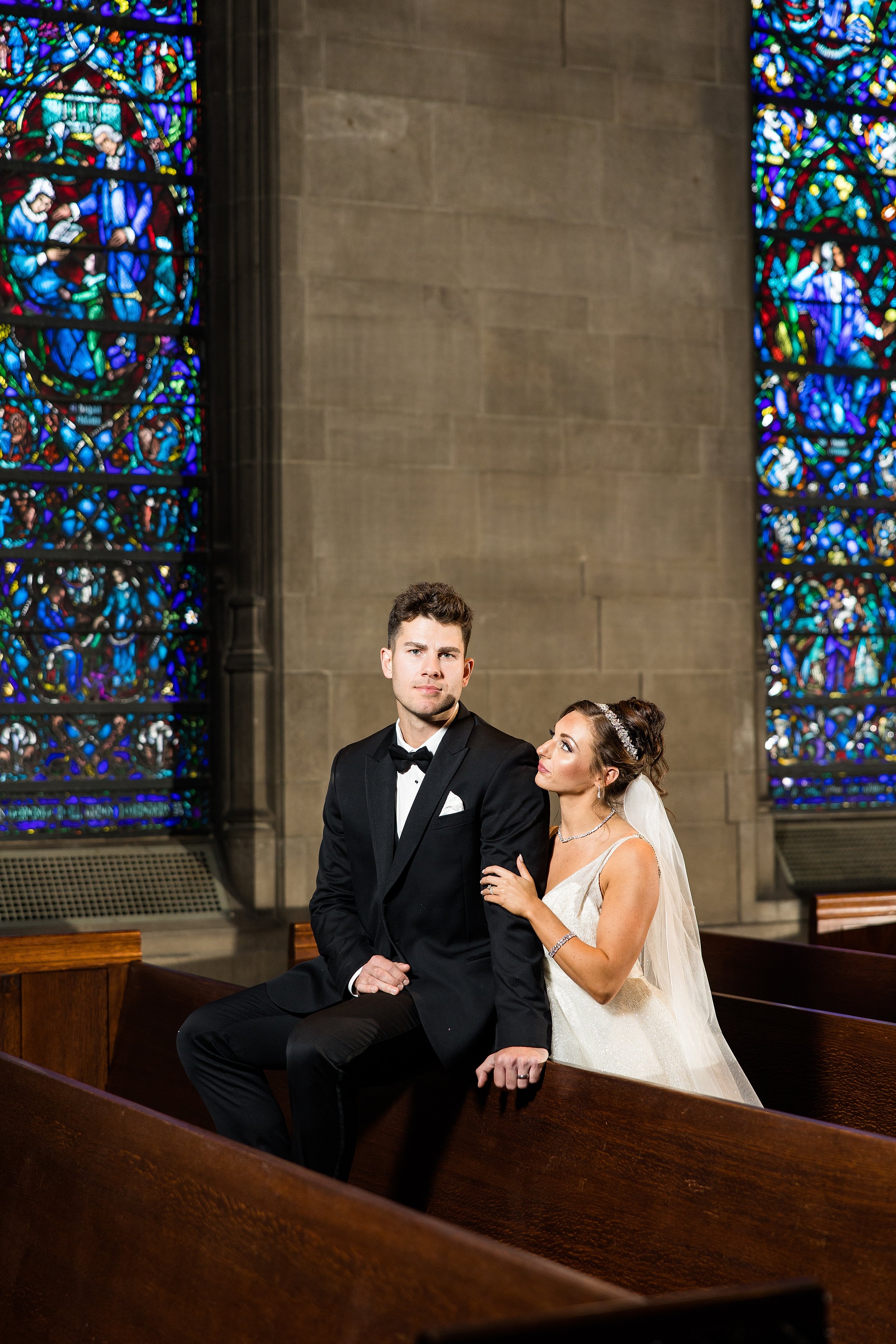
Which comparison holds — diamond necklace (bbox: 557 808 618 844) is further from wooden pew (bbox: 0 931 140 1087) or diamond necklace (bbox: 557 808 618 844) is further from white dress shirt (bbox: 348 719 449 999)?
wooden pew (bbox: 0 931 140 1087)

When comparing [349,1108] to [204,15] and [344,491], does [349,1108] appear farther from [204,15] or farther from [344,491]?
[204,15]

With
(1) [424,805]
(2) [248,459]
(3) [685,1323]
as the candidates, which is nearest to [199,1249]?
(3) [685,1323]

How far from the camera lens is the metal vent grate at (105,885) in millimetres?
5645

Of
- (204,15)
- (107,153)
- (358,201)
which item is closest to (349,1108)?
(358,201)

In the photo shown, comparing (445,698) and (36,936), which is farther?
(36,936)

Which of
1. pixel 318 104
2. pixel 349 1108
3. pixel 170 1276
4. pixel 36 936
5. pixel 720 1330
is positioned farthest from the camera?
pixel 318 104

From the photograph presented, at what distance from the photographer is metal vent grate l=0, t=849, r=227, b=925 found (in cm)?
564

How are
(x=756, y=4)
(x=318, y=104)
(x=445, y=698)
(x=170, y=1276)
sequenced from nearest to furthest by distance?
(x=170, y=1276) < (x=445, y=698) < (x=318, y=104) < (x=756, y=4)

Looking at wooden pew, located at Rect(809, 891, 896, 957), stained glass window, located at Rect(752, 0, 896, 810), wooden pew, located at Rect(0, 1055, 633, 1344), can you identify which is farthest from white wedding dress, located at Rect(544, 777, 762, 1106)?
stained glass window, located at Rect(752, 0, 896, 810)

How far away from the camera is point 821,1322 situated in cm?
138

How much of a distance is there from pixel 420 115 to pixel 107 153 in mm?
1390

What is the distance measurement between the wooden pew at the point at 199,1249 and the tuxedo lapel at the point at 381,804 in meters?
0.82

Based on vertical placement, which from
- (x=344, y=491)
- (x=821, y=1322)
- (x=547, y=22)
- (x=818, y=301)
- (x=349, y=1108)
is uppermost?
(x=547, y=22)

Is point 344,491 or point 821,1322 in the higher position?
point 344,491
